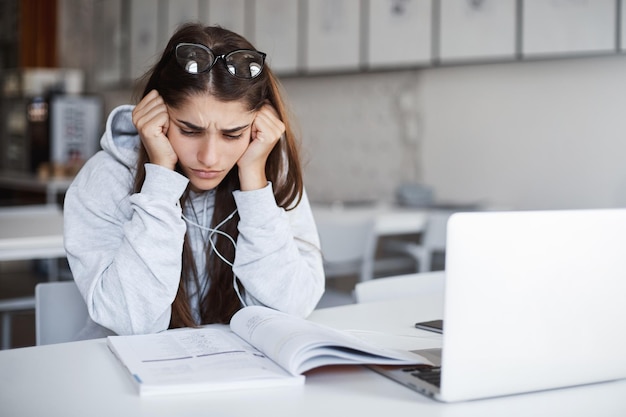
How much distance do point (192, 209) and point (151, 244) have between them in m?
0.24

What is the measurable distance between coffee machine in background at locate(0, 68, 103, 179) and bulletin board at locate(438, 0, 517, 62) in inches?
123

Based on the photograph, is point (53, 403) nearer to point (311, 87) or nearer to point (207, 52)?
point (207, 52)

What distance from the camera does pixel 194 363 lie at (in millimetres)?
1074

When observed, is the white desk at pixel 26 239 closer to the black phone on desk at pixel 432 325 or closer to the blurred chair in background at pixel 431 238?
the black phone on desk at pixel 432 325

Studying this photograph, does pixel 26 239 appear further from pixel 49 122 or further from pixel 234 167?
pixel 49 122

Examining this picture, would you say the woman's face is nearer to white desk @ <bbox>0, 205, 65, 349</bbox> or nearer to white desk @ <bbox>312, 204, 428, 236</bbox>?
white desk @ <bbox>0, 205, 65, 349</bbox>

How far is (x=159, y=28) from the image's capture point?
592 centimetres

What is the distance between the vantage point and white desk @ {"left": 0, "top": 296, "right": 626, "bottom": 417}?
0.93 metres

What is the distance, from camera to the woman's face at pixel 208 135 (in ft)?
4.77

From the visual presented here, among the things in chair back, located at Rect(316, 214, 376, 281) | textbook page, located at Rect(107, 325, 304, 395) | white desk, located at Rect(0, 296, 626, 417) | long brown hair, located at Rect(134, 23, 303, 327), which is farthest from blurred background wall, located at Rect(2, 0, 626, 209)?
white desk, located at Rect(0, 296, 626, 417)

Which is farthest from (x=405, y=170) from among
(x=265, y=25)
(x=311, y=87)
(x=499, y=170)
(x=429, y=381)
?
(x=429, y=381)

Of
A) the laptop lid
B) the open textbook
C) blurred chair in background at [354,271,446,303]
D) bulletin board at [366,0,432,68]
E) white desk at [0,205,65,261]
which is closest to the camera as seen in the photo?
the laptop lid

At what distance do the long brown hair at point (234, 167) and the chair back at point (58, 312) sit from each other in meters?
0.24

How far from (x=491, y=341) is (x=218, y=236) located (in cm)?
79
